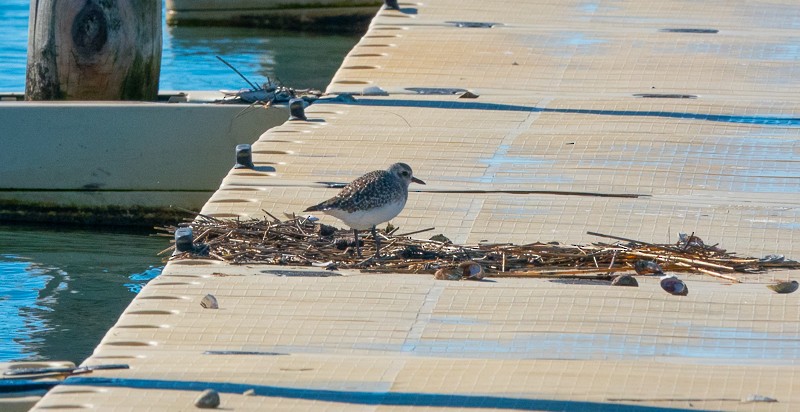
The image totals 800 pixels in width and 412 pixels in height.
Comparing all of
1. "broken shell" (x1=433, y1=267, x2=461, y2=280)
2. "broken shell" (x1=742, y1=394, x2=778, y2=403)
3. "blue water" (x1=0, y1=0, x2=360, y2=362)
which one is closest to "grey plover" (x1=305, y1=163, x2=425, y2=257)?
"broken shell" (x1=433, y1=267, x2=461, y2=280)

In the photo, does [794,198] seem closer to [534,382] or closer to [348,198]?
[348,198]

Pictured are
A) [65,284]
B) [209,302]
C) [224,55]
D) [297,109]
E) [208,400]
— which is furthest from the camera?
[224,55]

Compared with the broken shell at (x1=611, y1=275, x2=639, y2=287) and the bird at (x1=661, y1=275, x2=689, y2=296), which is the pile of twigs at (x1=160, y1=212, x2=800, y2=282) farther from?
the bird at (x1=661, y1=275, x2=689, y2=296)

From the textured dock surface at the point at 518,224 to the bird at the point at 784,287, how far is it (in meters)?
0.07

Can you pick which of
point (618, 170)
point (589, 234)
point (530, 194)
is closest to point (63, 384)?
point (589, 234)

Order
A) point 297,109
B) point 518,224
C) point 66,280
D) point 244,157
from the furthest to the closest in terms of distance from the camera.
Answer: point 297,109 → point 66,280 → point 244,157 → point 518,224

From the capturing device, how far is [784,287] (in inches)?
249

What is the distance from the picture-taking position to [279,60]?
17.0 m

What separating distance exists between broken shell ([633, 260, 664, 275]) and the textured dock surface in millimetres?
121

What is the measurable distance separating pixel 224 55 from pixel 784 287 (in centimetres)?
1146

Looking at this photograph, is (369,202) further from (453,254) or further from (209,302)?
(209,302)

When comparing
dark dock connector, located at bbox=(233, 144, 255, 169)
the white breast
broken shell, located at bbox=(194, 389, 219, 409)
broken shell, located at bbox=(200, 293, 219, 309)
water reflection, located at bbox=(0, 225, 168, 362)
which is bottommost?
water reflection, located at bbox=(0, 225, 168, 362)

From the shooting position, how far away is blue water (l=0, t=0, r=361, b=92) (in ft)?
49.6

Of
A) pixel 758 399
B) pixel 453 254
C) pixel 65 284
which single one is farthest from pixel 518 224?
pixel 65 284
